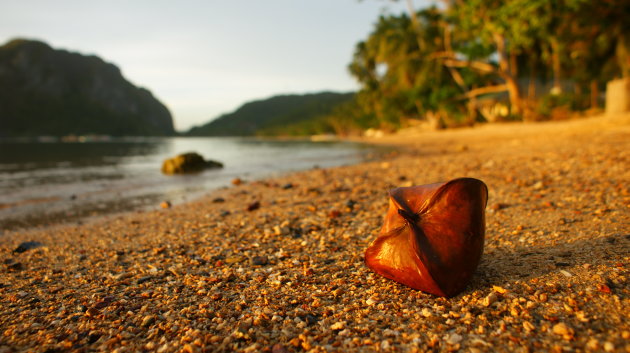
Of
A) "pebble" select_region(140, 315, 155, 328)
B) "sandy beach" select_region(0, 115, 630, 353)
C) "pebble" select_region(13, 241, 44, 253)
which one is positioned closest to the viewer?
"sandy beach" select_region(0, 115, 630, 353)

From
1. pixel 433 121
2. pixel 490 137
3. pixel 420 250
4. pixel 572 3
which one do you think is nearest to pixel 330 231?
pixel 420 250

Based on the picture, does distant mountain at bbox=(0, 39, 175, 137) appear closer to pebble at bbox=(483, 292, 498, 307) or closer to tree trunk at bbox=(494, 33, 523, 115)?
tree trunk at bbox=(494, 33, 523, 115)

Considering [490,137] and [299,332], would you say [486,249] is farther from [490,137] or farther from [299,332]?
[490,137]

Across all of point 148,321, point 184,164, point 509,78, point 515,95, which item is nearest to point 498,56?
point 509,78

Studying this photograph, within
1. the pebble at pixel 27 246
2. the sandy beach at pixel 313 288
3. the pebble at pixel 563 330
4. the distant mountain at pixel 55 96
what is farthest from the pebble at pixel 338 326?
the distant mountain at pixel 55 96

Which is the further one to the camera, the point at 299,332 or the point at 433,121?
the point at 433,121

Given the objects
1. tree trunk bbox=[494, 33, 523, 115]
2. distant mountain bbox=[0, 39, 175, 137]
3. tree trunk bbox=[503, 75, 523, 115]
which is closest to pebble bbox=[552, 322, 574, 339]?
tree trunk bbox=[494, 33, 523, 115]

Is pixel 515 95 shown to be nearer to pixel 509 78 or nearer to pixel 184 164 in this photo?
pixel 509 78

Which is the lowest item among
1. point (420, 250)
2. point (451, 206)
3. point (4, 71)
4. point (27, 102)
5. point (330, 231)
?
point (330, 231)
